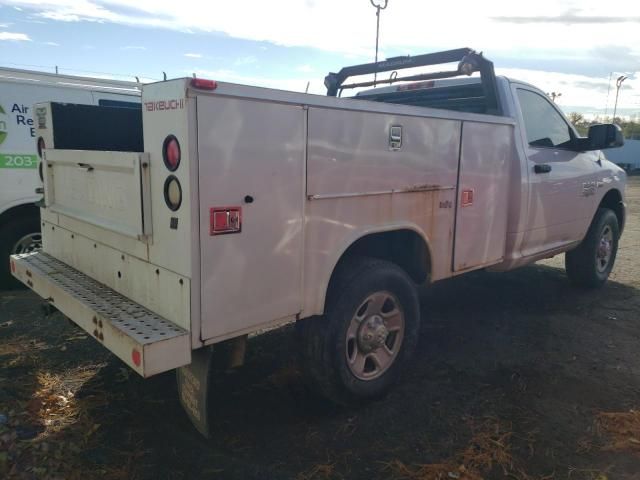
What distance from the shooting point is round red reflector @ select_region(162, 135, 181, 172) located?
2.38 m

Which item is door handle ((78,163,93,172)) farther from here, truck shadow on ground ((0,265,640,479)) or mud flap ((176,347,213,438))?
truck shadow on ground ((0,265,640,479))

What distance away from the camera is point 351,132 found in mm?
2977

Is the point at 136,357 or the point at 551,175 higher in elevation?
the point at 551,175

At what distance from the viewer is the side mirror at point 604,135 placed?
5.20 metres

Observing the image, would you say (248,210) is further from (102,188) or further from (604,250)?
(604,250)

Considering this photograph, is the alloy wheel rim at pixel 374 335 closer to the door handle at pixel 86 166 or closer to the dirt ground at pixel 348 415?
the dirt ground at pixel 348 415

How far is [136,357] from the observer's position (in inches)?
91.6

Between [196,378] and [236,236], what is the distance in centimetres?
81

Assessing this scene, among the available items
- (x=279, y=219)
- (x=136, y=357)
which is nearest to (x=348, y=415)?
(x=279, y=219)

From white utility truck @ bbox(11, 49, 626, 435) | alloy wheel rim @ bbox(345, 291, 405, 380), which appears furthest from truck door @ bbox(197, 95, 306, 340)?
alloy wheel rim @ bbox(345, 291, 405, 380)

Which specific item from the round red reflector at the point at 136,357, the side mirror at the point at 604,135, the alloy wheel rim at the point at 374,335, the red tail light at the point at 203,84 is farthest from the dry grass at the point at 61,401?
the side mirror at the point at 604,135

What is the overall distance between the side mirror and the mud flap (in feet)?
14.4

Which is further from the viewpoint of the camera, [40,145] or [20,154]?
[20,154]

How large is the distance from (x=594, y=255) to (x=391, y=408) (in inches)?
150
